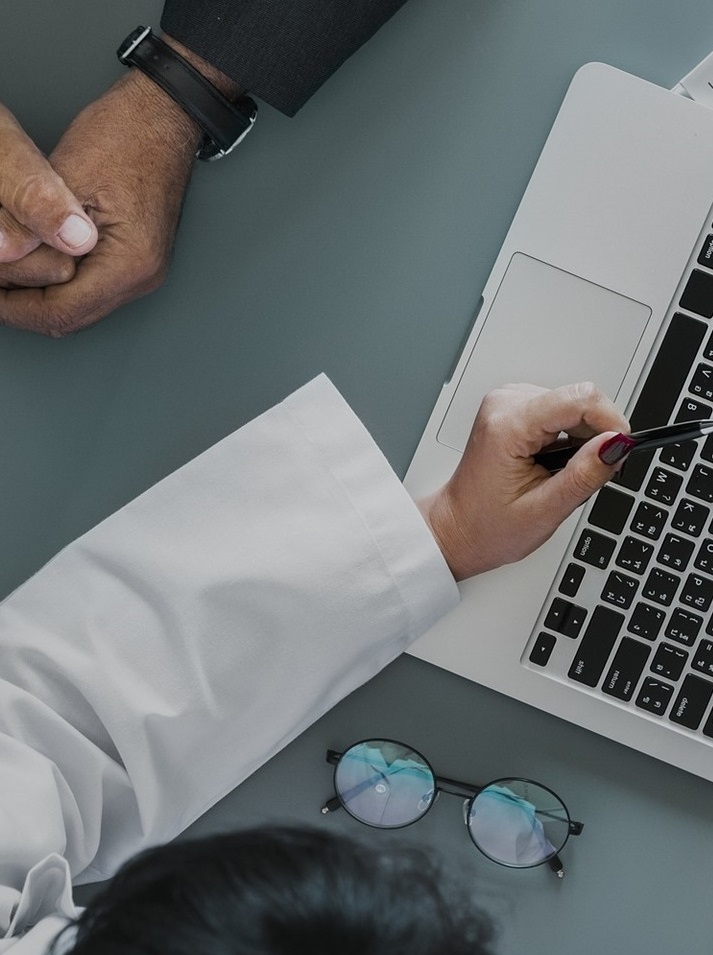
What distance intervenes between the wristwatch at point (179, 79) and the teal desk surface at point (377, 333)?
5cm

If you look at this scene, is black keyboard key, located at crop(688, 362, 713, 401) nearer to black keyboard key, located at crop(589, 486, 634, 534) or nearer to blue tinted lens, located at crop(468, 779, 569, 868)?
black keyboard key, located at crop(589, 486, 634, 534)

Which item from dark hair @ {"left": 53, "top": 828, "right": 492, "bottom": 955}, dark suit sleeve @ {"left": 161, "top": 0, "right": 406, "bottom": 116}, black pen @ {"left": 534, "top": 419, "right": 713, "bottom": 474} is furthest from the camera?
dark suit sleeve @ {"left": 161, "top": 0, "right": 406, "bottom": 116}

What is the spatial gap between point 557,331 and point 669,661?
0.28m

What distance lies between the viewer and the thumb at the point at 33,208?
0.71 m

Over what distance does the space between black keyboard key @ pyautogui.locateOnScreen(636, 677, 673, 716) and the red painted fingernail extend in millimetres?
223

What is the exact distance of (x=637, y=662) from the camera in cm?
77

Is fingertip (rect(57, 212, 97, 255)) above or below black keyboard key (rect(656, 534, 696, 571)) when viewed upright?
above

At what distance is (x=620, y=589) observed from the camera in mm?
770

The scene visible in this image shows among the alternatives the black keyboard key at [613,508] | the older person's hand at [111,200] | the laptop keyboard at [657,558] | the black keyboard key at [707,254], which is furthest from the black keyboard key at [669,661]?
the older person's hand at [111,200]

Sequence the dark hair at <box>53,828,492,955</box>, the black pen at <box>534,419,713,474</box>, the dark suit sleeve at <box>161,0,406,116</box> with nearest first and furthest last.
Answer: the dark hair at <box>53,828,492,955</box>
the black pen at <box>534,419,713,474</box>
the dark suit sleeve at <box>161,0,406,116</box>

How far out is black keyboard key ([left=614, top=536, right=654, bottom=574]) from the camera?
765mm

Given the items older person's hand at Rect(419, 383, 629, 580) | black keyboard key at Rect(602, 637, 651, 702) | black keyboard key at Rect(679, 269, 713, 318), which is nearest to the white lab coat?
older person's hand at Rect(419, 383, 629, 580)

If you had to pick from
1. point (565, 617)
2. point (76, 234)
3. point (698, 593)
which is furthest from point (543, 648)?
point (76, 234)

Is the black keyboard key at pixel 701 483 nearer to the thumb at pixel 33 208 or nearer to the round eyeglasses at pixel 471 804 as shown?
the round eyeglasses at pixel 471 804
